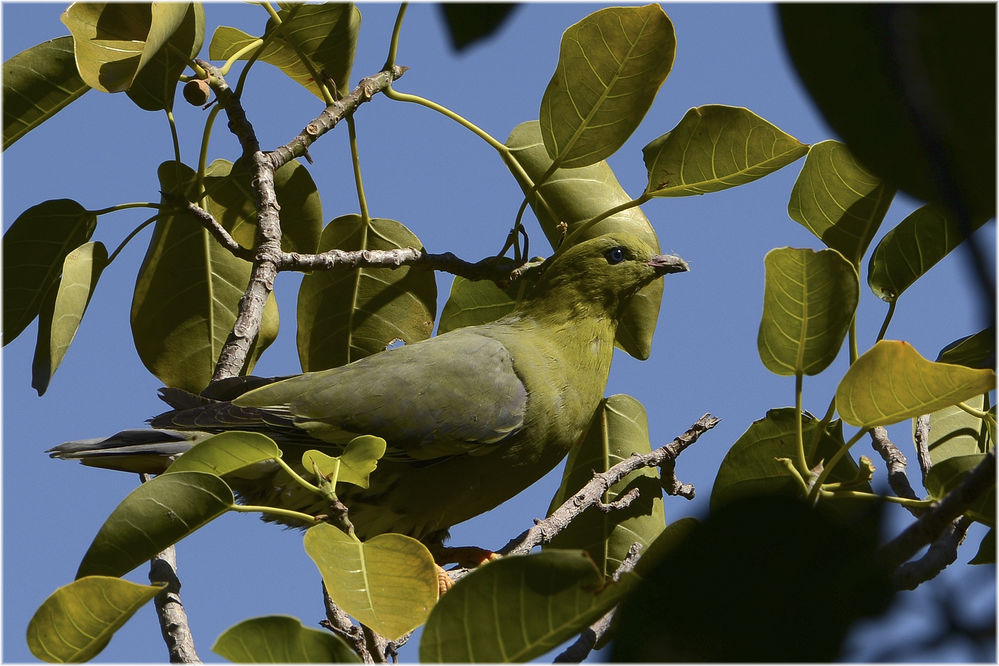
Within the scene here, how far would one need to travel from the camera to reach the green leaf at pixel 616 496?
9.29 feet

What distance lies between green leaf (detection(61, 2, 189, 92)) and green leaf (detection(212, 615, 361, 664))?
154cm

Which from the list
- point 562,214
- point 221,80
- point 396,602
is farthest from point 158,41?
point 396,602

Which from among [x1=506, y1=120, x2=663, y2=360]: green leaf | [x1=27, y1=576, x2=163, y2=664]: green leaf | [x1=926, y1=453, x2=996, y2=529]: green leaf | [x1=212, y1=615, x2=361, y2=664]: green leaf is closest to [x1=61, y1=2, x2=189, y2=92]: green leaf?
[x1=506, y1=120, x2=663, y2=360]: green leaf

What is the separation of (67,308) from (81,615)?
124cm

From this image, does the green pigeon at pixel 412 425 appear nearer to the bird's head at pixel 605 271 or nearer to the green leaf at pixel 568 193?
the green leaf at pixel 568 193

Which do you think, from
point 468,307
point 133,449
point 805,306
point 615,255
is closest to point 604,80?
point 805,306

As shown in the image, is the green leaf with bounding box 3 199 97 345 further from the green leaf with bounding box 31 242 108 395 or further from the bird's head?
the bird's head

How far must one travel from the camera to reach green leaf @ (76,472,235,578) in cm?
175

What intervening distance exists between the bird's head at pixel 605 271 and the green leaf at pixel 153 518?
189 centimetres

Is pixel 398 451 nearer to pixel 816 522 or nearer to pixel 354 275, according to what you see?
pixel 354 275

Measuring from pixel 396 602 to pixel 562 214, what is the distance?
168cm

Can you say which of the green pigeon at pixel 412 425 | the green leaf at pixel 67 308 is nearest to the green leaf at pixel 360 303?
the green pigeon at pixel 412 425

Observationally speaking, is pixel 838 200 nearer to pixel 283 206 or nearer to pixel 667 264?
pixel 667 264

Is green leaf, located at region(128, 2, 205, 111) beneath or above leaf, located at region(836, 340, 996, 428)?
above
